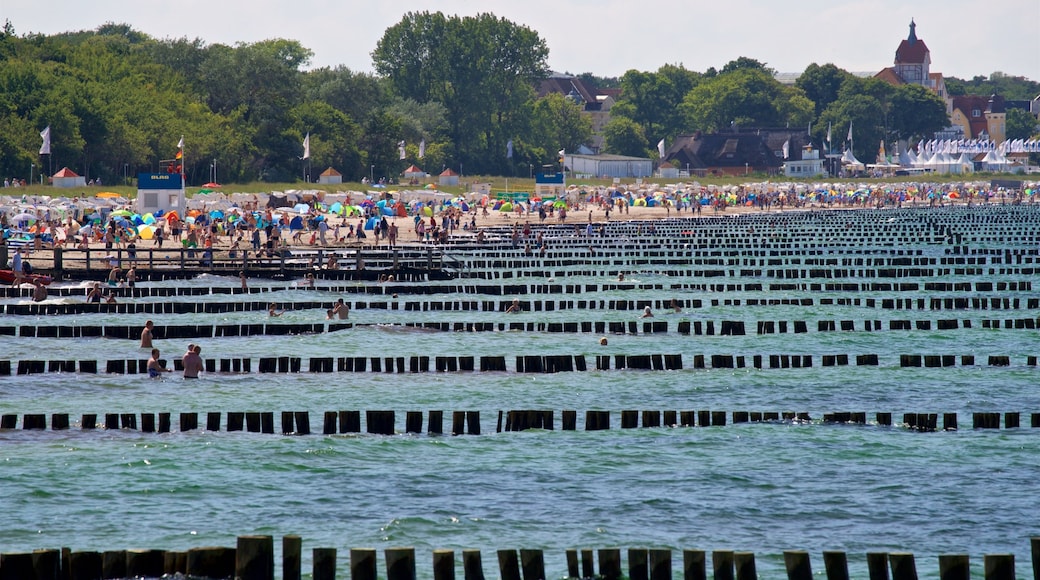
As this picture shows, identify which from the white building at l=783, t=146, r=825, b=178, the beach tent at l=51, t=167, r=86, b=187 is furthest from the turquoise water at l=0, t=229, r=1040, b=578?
the white building at l=783, t=146, r=825, b=178

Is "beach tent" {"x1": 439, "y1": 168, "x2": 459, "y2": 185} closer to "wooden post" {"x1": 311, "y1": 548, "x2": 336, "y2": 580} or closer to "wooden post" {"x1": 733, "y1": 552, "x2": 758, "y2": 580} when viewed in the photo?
"wooden post" {"x1": 311, "y1": 548, "x2": 336, "y2": 580}

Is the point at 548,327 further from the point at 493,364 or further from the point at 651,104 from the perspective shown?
the point at 651,104

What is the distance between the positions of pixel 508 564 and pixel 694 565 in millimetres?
2165

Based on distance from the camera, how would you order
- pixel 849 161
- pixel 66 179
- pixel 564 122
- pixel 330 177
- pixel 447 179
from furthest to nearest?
pixel 849 161 → pixel 564 122 → pixel 447 179 → pixel 330 177 → pixel 66 179

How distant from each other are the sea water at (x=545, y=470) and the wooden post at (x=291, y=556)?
2.17 metres

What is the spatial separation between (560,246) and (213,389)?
155ft

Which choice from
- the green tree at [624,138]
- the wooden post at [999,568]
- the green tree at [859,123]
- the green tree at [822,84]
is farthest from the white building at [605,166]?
the wooden post at [999,568]

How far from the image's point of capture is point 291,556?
16.2 metres

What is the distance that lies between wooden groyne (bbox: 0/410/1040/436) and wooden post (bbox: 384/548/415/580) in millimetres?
10150

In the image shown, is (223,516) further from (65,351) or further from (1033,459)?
(65,351)

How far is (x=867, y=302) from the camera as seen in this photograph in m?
51.0

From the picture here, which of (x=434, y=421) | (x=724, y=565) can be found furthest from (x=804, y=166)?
(x=724, y=565)

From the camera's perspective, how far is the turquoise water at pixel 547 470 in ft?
66.3

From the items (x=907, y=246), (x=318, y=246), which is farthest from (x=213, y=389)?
(x=907, y=246)
